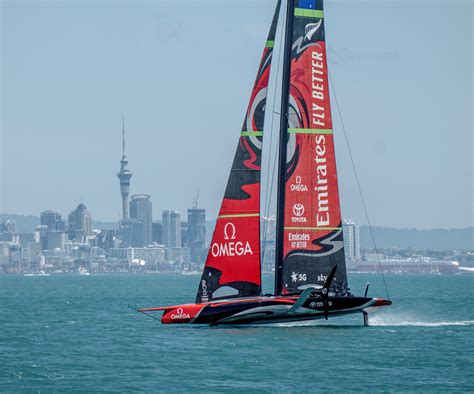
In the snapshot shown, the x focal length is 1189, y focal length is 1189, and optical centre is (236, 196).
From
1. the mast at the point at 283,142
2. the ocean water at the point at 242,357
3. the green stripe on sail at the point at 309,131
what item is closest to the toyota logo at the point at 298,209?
the mast at the point at 283,142

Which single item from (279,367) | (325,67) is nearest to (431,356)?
(279,367)

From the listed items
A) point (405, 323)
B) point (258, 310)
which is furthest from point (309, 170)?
point (405, 323)

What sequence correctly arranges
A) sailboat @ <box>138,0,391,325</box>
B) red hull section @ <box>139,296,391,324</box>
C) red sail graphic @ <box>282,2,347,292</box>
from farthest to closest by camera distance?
red sail graphic @ <box>282,2,347,292</box> → sailboat @ <box>138,0,391,325</box> → red hull section @ <box>139,296,391,324</box>

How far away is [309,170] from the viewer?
43.2m

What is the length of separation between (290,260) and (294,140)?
4.34 metres

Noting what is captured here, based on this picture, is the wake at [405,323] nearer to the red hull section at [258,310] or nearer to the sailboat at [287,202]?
the red hull section at [258,310]

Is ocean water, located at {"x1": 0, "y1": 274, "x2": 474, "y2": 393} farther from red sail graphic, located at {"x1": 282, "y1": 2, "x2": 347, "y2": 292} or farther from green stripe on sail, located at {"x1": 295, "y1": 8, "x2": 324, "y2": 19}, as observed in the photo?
green stripe on sail, located at {"x1": 295, "y1": 8, "x2": 324, "y2": 19}

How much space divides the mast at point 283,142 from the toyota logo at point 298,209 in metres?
0.45

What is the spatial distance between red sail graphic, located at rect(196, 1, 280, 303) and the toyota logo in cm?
134

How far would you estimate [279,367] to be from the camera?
114 feet

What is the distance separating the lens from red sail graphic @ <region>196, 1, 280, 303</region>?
140ft

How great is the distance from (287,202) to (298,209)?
48 cm

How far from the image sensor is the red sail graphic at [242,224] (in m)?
42.8

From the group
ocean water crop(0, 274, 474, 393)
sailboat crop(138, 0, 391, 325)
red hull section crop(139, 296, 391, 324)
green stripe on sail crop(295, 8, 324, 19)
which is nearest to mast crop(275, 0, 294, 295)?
sailboat crop(138, 0, 391, 325)
